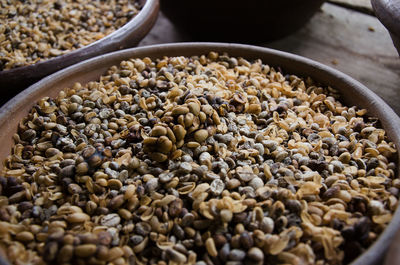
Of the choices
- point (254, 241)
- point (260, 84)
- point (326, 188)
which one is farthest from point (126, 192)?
point (260, 84)

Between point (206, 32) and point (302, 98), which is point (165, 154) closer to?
point (302, 98)

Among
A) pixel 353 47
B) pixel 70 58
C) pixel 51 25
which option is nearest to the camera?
pixel 70 58

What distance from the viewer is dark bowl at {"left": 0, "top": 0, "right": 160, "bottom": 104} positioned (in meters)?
1.06

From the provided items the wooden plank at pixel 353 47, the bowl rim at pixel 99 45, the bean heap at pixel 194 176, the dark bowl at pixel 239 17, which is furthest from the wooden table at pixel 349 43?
the bean heap at pixel 194 176

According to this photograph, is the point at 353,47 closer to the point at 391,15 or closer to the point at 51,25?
the point at 391,15

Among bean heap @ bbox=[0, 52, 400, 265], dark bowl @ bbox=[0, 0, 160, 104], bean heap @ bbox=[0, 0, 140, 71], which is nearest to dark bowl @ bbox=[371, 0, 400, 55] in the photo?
bean heap @ bbox=[0, 52, 400, 265]

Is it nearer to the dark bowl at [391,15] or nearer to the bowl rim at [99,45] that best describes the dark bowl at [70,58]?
the bowl rim at [99,45]

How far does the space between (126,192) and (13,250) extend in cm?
21

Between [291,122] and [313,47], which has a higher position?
[291,122]

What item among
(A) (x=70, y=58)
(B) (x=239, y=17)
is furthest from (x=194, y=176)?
(B) (x=239, y=17)

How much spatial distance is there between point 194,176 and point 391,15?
631 millimetres

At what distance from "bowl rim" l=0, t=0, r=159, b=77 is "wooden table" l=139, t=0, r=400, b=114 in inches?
17.2

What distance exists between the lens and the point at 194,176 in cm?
73

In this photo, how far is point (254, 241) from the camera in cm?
63
